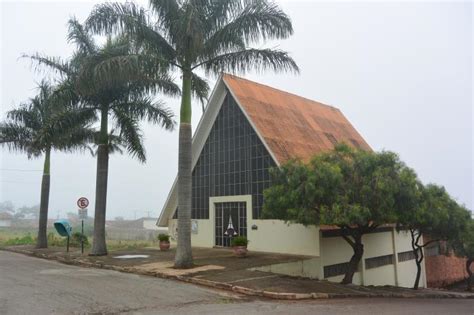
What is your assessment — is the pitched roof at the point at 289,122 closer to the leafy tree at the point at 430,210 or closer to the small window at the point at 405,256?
the leafy tree at the point at 430,210

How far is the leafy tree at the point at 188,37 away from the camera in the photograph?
14.9m

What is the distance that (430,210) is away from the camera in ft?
47.7

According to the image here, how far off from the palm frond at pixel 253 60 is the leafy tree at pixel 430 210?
588 centimetres

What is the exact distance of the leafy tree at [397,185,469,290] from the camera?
45.9 feet

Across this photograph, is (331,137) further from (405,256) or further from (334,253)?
(334,253)

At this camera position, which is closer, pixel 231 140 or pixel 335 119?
pixel 231 140

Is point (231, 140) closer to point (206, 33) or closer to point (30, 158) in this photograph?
point (206, 33)

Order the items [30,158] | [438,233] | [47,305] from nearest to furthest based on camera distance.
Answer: [47,305]
[438,233]
[30,158]

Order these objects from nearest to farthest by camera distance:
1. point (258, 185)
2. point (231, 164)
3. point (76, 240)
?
point (258, 185) → point (231, 164) → point (76, 240)

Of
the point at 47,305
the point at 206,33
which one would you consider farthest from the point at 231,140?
the point at 47,305

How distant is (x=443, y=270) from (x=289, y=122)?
15.3m

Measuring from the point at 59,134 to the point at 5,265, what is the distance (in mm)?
5941

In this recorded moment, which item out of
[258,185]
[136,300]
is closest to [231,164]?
[258,185]

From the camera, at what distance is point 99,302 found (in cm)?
957
